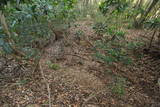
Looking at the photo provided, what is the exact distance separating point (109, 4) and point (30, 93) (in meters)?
3.27

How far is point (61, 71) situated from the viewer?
3.80 m

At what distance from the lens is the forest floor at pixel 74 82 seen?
9.49ft

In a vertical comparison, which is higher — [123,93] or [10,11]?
[10,11]

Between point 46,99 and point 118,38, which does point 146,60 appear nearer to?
point 118,38

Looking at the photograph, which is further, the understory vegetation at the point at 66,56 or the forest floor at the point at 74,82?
the forest floor at the point at 74,82

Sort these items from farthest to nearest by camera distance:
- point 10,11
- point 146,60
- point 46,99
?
point 146,60 < point 10,11 < point 46,99

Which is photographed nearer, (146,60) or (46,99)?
(46,99)

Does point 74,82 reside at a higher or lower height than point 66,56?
lower

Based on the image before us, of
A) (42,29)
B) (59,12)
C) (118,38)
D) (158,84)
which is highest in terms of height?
(59,12)

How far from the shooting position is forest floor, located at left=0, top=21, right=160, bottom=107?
289 centimetres

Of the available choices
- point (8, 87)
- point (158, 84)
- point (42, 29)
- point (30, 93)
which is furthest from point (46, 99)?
point (158, 84)

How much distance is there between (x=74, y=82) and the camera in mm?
3441

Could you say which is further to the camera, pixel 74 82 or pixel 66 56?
pixel 66 56

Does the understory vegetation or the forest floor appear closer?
the understory vegetation
